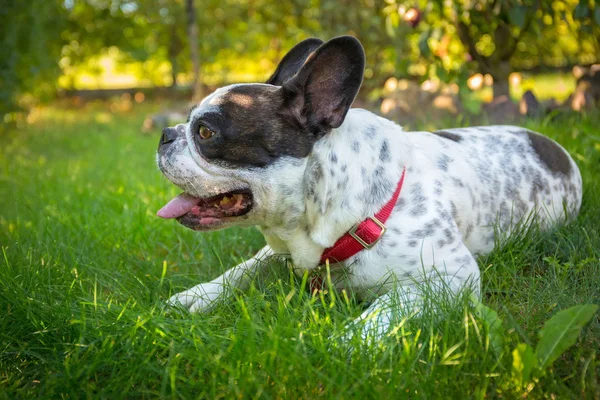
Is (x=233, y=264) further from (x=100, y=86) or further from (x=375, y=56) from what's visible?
(x=100, y=86)

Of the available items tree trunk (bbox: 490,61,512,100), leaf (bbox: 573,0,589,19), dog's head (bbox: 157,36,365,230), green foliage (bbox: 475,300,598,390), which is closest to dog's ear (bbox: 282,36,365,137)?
dog's head (bbox: 157,36,365,230)

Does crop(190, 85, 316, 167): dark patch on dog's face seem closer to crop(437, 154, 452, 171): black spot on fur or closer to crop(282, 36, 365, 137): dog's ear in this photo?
crop(282, 36, 365, 137): dog's ear

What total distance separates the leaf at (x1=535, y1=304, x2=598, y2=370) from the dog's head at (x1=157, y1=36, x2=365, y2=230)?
40.6 inches

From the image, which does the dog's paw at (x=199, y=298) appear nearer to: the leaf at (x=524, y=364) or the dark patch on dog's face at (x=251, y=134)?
the dark patch on dog's face at (x=251, y=134)

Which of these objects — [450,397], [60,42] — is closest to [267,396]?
[450,397]

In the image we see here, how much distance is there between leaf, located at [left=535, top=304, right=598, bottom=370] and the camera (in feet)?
5.99

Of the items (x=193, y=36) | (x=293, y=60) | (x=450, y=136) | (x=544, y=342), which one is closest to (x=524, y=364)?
(x=544, y=342)

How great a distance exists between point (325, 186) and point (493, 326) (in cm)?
81

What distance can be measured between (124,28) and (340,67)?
30.1 feet

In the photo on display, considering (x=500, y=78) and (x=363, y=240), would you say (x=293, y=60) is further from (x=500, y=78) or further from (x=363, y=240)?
(x=500, y=78)

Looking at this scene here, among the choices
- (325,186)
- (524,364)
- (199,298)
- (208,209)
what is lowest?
(199,298)

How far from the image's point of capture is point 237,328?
2.16 meters

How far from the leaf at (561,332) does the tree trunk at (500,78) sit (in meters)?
4.40

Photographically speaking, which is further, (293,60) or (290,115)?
(293,60)
